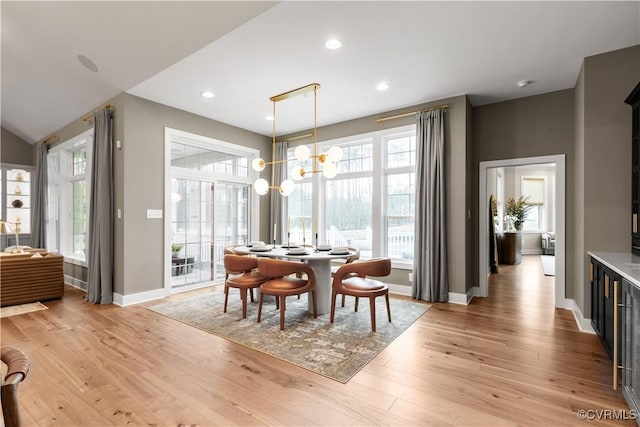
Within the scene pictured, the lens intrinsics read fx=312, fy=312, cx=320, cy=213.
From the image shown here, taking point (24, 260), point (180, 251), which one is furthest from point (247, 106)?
point (24, 260)

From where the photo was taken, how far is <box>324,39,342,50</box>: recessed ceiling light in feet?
9.95

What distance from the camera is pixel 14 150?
6988mm

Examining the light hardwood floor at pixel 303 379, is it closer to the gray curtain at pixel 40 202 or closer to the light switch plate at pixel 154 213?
the light switch plate at pixel 154 213

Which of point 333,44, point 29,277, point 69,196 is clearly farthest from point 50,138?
point 333,44

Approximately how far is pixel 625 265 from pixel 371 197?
344cm

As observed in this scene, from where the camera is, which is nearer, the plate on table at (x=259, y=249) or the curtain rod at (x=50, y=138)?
the plate on table at (x=259, y=249)

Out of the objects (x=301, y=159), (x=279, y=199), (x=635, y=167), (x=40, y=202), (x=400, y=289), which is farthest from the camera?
(x=40, y=202)

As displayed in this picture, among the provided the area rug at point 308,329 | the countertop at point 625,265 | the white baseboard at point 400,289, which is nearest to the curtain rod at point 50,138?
the area rug at point 308,329

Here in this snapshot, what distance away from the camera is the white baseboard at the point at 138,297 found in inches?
168

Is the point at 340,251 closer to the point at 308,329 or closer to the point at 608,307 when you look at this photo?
the point at 308,329

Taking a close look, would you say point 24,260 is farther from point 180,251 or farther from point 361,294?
point 361,294

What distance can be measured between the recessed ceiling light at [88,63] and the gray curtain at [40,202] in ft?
12.7

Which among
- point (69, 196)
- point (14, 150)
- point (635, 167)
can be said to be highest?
point (14, 150)

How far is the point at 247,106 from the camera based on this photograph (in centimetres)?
479
